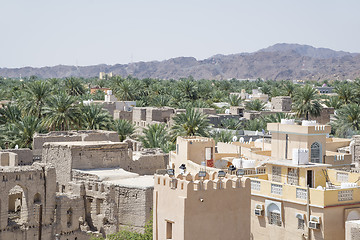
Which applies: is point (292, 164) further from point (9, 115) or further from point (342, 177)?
point (9, 115)

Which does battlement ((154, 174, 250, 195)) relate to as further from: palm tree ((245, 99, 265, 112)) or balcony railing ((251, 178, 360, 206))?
palm tree ((245, 99, 265, 112))

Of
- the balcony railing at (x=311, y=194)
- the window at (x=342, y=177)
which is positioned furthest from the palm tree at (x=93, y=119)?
the balcony railing at (x=311, y=194)

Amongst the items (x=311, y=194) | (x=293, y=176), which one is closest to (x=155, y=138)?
(x=293, y=176)

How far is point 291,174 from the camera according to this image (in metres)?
21.3

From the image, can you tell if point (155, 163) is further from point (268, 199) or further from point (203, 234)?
point (203, 234)

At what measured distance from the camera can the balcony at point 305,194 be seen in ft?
59.2

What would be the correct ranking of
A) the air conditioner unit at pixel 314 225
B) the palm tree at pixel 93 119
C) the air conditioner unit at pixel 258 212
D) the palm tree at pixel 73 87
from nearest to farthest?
the air conditioner unit at pixel 314 225 → the air conditioner unit at pixel 258 212 → the palm tree at pixel 93 119 → the palm tree at pixel 73 87

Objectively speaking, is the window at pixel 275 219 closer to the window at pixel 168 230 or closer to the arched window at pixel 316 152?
the arched window at pixel 316 152

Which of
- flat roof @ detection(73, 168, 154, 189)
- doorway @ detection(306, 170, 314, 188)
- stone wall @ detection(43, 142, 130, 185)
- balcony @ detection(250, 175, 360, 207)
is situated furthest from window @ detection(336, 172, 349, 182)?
stone wall @ detection(43, 142, 130, 185)

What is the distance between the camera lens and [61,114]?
39.2 metres

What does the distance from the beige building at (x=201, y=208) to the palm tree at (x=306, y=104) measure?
39541mm

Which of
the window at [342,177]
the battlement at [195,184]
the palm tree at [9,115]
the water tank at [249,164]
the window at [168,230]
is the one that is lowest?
the window at [168,230]

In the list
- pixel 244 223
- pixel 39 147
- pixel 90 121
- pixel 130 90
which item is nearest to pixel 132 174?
pixel 39 147

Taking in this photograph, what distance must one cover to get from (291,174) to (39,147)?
44.5 ft
